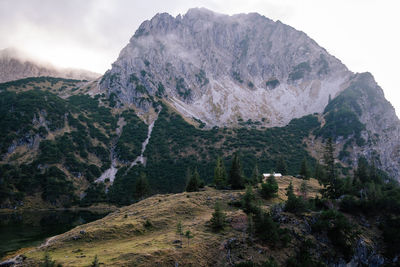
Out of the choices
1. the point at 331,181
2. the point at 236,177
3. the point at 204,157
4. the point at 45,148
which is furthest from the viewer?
the point at 204,157

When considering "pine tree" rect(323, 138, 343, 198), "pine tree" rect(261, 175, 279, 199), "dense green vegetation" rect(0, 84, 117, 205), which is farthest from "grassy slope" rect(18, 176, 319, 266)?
"dense green vegetation" rect(0, 84, 117, 205)

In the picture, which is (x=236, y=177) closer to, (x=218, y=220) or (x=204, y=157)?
(x=218, y=220)

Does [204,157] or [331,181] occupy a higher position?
[331,181]

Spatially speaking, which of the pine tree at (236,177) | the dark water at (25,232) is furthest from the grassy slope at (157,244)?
the pine tree at (236,177)

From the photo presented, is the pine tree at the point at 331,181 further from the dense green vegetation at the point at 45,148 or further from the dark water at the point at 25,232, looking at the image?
the dense green vegetation at the point at 45,148

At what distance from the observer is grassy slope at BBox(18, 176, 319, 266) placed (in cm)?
3788

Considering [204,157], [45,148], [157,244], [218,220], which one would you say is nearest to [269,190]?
[218,220]

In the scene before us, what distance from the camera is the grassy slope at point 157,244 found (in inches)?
1491

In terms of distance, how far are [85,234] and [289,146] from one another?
6888 inches

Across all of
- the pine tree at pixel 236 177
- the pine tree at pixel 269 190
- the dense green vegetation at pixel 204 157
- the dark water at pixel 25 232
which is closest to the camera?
the dark water at pixel 25 232

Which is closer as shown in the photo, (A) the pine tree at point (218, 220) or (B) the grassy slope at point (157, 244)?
(B) the grassy slope at point (157, 244)

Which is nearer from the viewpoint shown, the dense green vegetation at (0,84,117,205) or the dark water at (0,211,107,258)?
the dark water at (0,211,107,258)

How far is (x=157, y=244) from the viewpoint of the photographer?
4306 cm

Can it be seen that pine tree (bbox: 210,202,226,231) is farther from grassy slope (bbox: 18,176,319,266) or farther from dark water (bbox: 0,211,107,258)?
dark water (bbox: 0,211,107,258)
